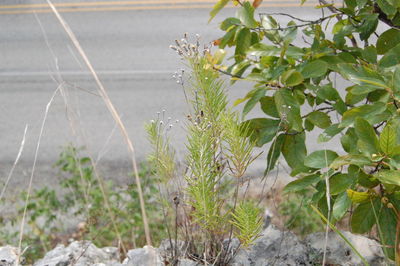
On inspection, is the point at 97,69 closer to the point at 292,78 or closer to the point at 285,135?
the point at 285,135

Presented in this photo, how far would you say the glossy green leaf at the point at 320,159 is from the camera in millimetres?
2096

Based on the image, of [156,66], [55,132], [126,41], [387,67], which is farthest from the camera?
[126,41]

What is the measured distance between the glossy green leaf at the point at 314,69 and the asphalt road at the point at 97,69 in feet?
9.80

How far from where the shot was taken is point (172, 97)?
8.05 meters

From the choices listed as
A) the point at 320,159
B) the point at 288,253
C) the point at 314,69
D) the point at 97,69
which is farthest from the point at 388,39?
the point at 97,69

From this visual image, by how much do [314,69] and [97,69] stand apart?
705 cm

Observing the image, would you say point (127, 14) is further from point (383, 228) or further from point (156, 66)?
point (383, 228)

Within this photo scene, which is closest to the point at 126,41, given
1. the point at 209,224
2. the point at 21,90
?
the point at 21,90

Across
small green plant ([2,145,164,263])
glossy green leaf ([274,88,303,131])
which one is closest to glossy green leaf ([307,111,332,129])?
glossy green leaf ([274,88,303,131])

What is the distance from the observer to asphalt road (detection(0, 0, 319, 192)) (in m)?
6.77

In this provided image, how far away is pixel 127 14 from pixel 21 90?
11.1 feet

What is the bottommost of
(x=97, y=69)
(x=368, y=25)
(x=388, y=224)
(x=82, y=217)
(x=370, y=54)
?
(x=82, y=217)

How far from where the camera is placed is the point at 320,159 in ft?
6.95

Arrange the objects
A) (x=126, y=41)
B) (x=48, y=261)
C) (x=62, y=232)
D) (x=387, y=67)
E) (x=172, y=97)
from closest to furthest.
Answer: (x=387, y=67) < (x=48, y=261) < (x=62, y=232) < (x=172, y=97) < (x=126, y=41)
